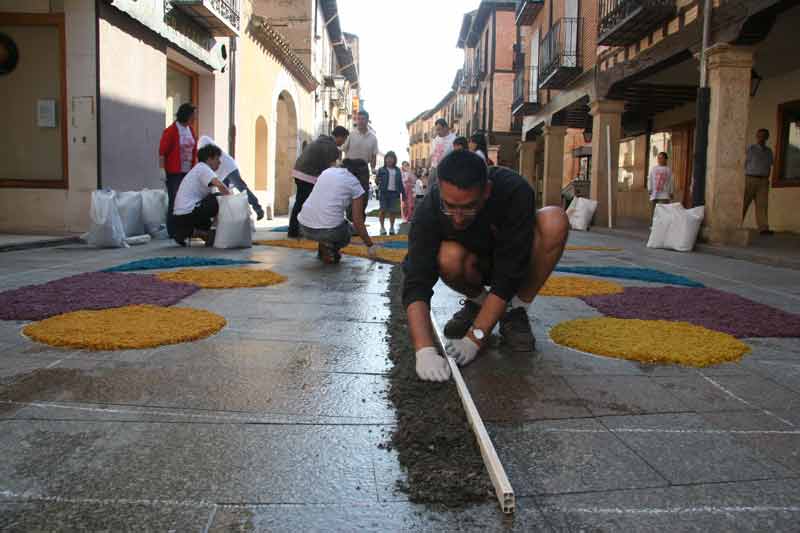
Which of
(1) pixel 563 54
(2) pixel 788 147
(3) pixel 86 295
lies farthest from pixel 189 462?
(1) pixel 563 54

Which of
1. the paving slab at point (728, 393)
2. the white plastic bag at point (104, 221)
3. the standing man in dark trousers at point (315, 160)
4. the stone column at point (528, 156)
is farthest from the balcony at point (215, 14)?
the stone column at point (528, 156)

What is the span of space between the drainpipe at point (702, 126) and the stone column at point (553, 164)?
9.77 m

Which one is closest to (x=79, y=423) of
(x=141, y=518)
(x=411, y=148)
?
(x=141, y=518)

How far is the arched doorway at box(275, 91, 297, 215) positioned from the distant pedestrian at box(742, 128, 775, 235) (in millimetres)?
12323

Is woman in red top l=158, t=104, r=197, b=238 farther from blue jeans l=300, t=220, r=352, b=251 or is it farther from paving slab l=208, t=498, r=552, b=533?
paving slab l=208, t=498, r=552, b=533

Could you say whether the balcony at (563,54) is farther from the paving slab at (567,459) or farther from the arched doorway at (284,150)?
the paving slab at (567,459)

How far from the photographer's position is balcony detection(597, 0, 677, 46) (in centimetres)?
1032

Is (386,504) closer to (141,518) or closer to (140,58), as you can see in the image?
(141,518)

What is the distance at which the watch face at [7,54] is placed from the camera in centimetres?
845

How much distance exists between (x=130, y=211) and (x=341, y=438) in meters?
7.00

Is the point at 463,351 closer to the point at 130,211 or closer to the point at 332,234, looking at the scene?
the point at 332,234

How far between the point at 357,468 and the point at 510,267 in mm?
1211

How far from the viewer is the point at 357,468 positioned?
172 cm

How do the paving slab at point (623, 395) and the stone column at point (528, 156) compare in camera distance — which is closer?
the paving slab at point (623, 395)
